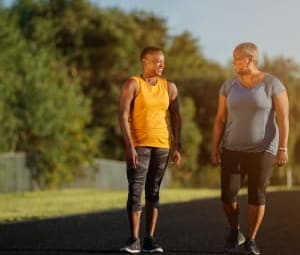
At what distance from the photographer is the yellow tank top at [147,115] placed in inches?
A: 292

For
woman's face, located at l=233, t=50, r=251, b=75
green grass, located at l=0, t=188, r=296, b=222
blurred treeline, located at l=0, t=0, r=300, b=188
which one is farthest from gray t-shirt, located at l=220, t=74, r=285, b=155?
blurred treeline, located at l=0, t=0, r=300, b=188

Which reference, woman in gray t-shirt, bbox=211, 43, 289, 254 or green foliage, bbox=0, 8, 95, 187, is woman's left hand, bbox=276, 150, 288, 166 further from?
green foliage, bbox=0, 8, 95, 187

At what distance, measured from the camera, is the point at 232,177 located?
7473mm

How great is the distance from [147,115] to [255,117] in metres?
0.95

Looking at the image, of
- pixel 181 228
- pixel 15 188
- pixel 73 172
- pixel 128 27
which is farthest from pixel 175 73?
pixel 181 228

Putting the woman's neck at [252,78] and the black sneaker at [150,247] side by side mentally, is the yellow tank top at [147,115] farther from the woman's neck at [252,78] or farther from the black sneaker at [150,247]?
the black sneaker at [150,247]

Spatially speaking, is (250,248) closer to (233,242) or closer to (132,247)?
(233,242)

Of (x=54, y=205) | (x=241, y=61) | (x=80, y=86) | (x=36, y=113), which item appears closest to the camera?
(x=241, y=61)

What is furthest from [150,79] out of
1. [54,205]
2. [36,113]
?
[36,113]

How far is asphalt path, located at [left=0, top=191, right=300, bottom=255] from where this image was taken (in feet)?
25.8

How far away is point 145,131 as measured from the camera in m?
7.41

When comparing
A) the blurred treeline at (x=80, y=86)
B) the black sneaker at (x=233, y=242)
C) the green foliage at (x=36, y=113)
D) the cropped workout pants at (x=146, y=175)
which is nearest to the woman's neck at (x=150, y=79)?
the cropped workout pants at (x=146, y=175)

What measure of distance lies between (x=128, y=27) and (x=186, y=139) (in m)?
7.17

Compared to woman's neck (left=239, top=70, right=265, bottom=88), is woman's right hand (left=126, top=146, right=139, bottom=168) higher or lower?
lower
